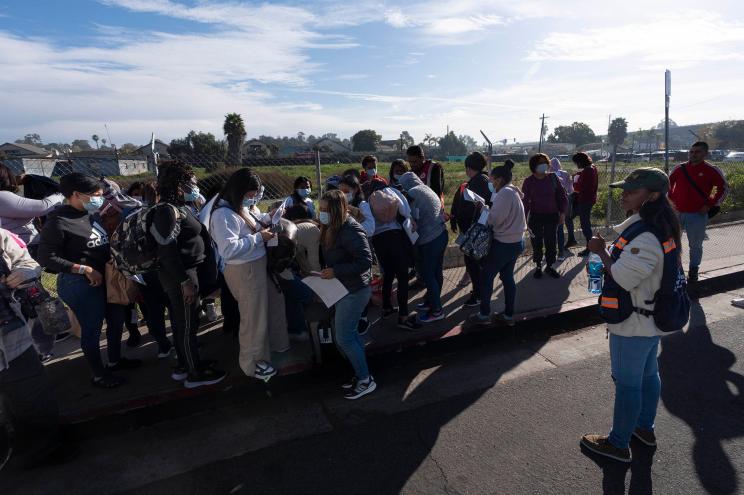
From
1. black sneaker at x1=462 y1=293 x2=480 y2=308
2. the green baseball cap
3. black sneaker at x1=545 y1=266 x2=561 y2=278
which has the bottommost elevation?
black sneaker at x1=462 y1=293 x2=480 y2=308

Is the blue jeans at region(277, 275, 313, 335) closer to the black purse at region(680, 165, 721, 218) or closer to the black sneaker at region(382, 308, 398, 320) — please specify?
the black sneaker at region(382, 308, 398, 320)

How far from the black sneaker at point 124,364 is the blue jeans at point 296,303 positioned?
4.76 ft

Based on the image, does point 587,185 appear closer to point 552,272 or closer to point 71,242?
point 552,272

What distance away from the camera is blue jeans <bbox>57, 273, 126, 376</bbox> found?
3.44 meters

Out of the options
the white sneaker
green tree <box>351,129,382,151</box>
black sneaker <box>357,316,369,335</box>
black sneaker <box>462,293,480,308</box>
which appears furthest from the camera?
green tree <box>351,129,382,151</box>

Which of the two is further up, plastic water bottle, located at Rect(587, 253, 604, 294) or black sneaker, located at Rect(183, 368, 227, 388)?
plastic water bottle, located at Rect(587, 253, 604, 294)

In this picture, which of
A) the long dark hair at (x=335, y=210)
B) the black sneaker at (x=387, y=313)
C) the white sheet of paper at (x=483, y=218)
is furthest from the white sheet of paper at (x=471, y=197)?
the long dark hair at (x=335, y=210)

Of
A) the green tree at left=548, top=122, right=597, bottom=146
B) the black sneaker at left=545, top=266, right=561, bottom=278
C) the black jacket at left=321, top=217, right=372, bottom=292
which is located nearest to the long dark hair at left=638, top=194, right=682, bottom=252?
the black jacket at left=321, top=217, right=372, bottom=292

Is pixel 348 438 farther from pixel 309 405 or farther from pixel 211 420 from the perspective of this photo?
pixel 211 420

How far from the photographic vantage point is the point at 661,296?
2.45 meters

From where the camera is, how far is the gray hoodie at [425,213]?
179 inches

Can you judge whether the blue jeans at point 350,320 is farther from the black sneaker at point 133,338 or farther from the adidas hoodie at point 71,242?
the black sneaker at point 133,338

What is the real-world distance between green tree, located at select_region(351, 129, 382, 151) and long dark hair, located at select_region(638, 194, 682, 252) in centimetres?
5485

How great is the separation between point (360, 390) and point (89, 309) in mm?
2318
